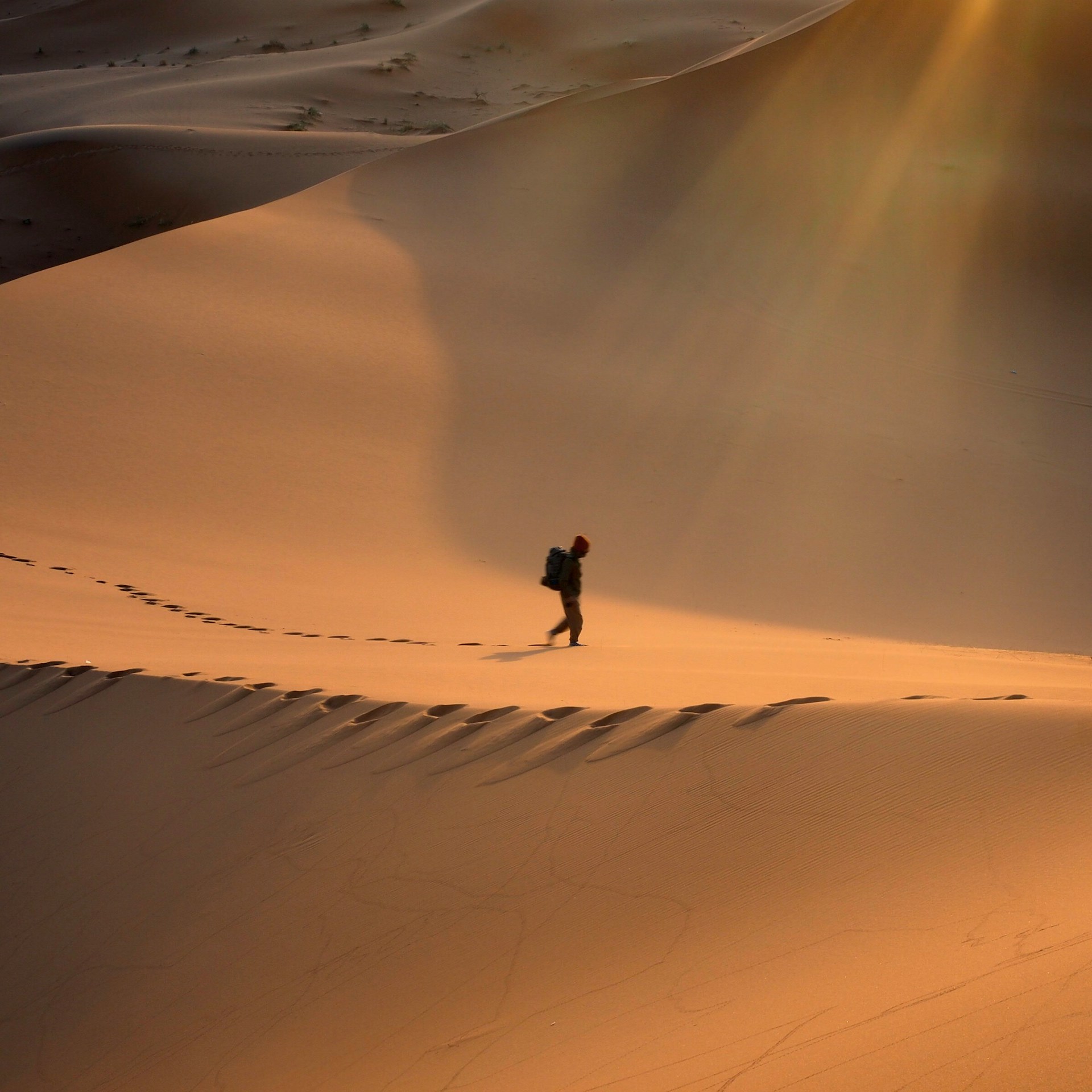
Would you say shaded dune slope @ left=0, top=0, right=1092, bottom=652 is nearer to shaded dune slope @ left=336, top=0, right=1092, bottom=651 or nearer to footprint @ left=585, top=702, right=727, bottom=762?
shaded dune slope @ left=336, top=0, right=1092, bottom=651

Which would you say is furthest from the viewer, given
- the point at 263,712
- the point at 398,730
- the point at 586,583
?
the point at 586,583

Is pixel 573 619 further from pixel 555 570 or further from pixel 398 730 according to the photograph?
pixel 398 730

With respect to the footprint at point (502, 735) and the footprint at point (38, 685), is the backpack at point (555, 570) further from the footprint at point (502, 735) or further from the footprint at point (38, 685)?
the footprint at point (38, 685)

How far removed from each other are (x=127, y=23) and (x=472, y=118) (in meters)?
25.3

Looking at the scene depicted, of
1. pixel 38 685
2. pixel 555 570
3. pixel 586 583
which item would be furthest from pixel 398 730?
pixel 586 583

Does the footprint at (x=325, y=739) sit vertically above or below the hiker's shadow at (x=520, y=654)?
below

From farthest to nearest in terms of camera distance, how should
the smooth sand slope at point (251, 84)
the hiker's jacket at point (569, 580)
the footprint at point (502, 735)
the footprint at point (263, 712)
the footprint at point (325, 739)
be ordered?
the smooth sand slope at point (251, 84), the hiker's jacket at point (569, 580), the footprint at point (263, 712), the footprint at point (325, 739), the footprint at point (502, 735)

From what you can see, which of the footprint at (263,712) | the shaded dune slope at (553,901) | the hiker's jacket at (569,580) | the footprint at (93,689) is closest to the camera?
the shaded dune slope at (553,901)

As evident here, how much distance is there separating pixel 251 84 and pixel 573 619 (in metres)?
29.5

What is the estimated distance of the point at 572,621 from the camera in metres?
6.89

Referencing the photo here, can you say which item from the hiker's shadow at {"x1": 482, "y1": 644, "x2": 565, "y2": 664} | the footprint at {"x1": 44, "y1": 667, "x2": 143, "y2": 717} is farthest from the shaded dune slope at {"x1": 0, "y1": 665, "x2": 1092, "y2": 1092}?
the hiker's shadow at {"x1": 482, "y1": 644, "x2": 565, "y2": 664}

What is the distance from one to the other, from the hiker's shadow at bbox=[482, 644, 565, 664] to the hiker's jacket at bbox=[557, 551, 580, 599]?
0.33 metres

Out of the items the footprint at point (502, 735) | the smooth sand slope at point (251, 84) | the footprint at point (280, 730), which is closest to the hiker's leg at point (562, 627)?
the footprint at point (280, 730)

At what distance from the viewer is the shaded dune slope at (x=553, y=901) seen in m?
2.52
